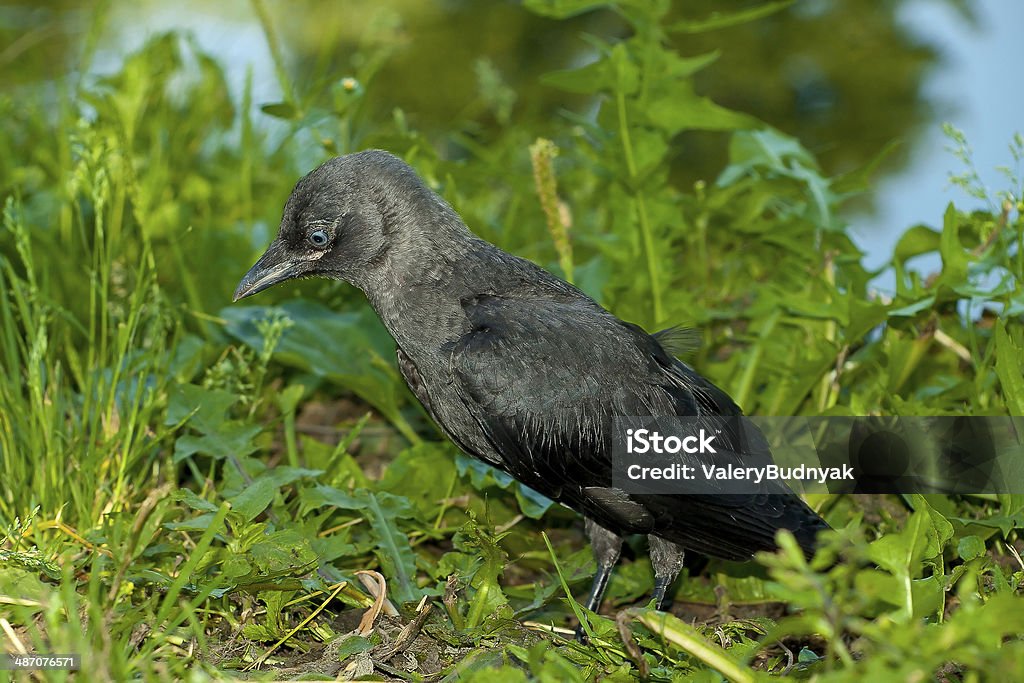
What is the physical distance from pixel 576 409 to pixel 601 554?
0.53m

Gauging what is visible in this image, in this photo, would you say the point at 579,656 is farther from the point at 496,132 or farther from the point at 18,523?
the point at 496,132

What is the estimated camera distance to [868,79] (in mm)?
7703

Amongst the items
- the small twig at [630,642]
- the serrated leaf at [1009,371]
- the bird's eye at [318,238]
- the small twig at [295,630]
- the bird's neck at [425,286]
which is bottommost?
the small twig at [295,630]

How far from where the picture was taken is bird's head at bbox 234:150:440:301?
132 inches

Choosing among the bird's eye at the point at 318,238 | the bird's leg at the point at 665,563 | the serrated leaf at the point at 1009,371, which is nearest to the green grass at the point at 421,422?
the serrated leaf at the point at 1009,371

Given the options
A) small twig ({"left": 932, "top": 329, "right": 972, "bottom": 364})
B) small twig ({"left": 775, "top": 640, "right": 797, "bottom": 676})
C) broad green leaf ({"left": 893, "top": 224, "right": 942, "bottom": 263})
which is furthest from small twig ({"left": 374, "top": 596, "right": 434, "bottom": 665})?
broad green leaf ({"left": 893, "top": 224, "right": 942, "bottom": 263})

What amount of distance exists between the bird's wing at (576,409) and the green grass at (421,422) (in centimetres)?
21

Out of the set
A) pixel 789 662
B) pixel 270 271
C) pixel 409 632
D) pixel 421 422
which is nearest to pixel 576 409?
pixel 409 632

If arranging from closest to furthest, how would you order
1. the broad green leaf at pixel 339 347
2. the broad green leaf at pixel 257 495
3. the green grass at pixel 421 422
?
the green grass at pixel 421 422 < the broad green leaf at pixel 257 495 < the broad green leaf at pixel 339 347

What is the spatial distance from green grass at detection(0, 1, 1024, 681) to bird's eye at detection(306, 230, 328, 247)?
354 millimetres

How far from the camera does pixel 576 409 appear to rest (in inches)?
124

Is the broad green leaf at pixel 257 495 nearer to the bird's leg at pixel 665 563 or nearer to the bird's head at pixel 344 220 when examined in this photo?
the bird's head at pixel 344 220

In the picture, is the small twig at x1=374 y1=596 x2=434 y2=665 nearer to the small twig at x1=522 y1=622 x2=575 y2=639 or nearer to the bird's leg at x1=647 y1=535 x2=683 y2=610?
the small twig at x1=522 y1=622 x2=575 y2=639

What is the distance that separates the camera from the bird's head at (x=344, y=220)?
334 centimetres
